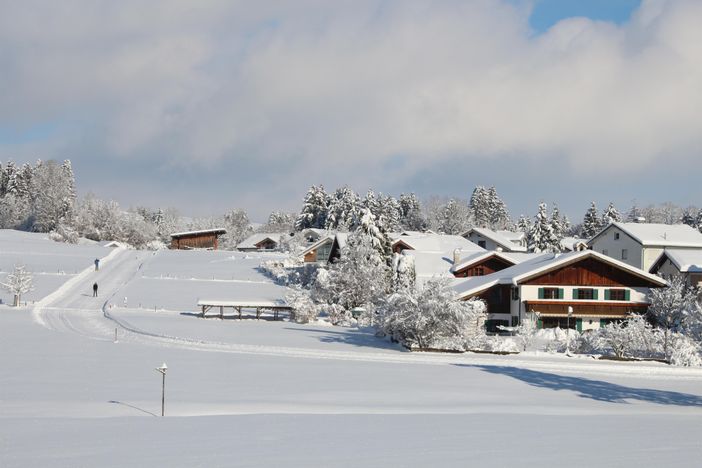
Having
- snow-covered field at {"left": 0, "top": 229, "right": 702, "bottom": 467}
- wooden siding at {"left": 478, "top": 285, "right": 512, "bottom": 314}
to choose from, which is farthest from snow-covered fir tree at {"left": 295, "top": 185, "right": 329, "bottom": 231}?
snow-covered field at {"left": 0, "top": 229, "right": 702, "bottom": 467}

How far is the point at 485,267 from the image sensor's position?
5794 cm

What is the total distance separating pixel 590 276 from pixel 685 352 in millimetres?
14707

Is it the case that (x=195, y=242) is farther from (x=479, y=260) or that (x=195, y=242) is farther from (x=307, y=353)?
(x=307, y=353)

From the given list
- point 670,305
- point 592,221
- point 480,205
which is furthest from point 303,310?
point 480,205

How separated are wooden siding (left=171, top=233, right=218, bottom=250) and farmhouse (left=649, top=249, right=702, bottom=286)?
70.7 meters

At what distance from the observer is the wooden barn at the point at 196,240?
10862 centimetres

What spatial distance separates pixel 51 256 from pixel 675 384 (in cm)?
6983

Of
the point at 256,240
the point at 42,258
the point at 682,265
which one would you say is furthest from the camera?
the point at 256,240

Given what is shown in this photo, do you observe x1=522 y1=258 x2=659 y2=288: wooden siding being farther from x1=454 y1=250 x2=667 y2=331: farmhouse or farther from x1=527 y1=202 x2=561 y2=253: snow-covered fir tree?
x1=527 y1=202 x2=561 y2=253: snow-covered fir tree


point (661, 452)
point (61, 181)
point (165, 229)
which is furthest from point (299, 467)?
point (165, 229)

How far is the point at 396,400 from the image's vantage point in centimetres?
2203

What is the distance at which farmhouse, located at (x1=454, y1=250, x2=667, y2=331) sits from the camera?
4872 cm

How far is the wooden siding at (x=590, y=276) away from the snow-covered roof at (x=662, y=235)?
19.8 meters

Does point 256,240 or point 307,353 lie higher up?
point 256,240
